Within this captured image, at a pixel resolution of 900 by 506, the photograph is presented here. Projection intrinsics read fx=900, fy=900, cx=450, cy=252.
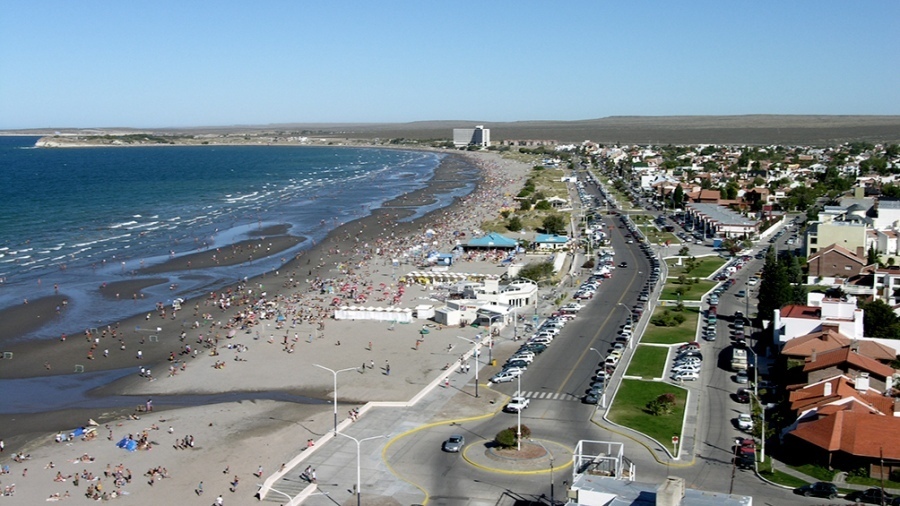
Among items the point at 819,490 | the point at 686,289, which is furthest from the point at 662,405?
the point at 686,289

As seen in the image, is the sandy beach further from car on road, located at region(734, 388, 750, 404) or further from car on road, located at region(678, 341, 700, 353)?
car on road, located at region(734, 388, 750, 404)

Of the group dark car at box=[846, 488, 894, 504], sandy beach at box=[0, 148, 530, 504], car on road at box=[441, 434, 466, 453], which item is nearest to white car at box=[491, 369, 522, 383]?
sandy beach at box=[0, 148, 530, 504]

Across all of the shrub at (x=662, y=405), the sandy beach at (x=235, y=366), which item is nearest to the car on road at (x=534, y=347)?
the sandy beach at (x=235, y=366)

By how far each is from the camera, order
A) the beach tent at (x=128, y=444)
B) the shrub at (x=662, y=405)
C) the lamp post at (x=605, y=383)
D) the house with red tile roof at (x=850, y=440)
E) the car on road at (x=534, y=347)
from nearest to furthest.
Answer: the house with red tile roof at (x=850, y=440)
the beach tent at (x=128, y=444)
the shrub at (x=662, y=405)
the lamp post at (x=605, y=383)
the car on road at (x=534, y=347)

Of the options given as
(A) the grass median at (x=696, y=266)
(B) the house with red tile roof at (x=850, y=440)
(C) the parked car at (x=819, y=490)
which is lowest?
(A) the grass median at (x=696, y=266)

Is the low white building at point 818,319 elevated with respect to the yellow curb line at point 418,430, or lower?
elevated

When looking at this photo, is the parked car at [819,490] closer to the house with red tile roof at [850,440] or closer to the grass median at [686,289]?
the house with red tile roof at [850,440]

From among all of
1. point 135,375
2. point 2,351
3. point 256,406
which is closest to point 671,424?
point 256,406
